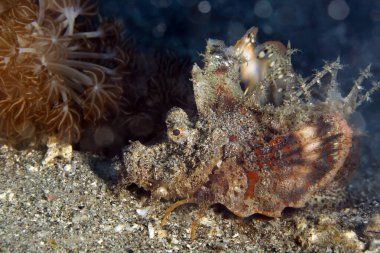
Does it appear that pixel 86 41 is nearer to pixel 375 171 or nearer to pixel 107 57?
pixel 107 57

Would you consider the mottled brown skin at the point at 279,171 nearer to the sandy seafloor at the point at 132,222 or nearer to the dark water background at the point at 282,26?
the sandy seafloor at the point at 132,222

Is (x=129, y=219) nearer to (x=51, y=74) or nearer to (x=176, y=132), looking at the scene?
(x=176, y=132)

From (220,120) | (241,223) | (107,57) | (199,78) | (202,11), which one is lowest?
(241,223)

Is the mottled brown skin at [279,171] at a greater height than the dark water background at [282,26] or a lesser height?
lesser

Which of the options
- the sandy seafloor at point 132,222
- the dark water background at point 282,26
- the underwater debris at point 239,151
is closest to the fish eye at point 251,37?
the underwater debris at point 239,151

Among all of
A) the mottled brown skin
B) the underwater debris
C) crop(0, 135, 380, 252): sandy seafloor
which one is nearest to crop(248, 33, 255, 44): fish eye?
the underwater debris

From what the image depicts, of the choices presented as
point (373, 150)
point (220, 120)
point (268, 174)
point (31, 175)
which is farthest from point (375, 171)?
point (31, 175)
